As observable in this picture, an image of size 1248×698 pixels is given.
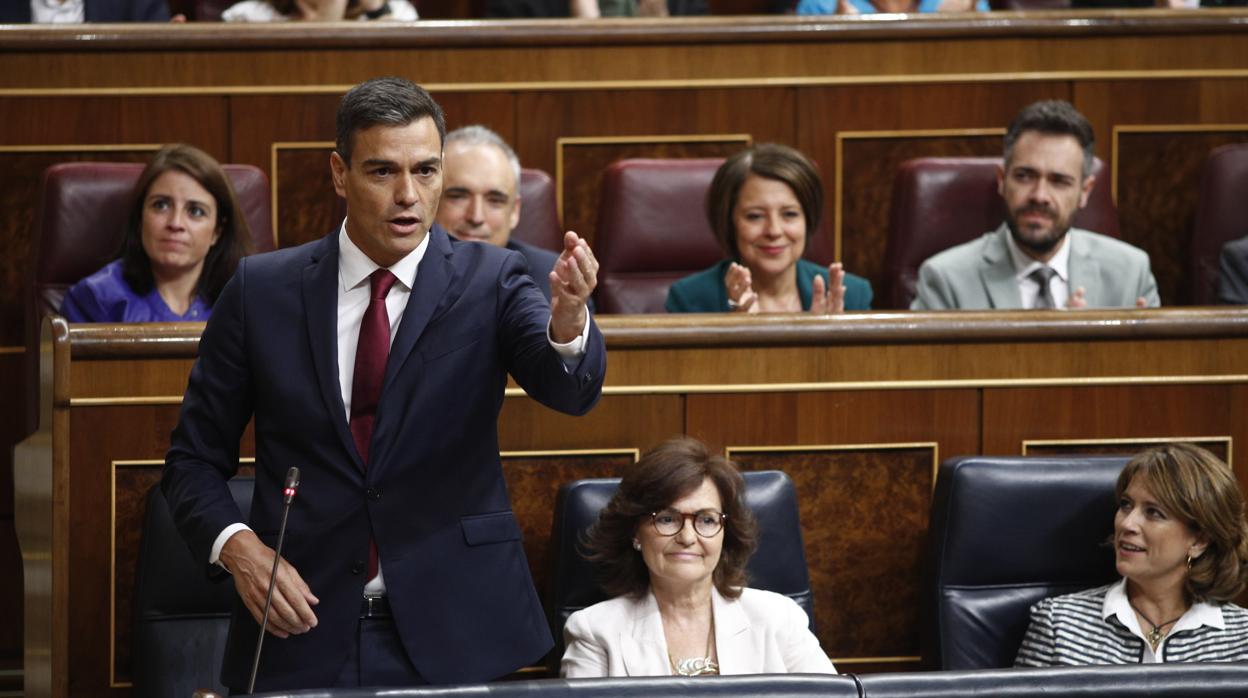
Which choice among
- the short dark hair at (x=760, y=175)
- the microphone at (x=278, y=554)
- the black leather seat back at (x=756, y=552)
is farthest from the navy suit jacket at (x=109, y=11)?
the microphone at (x=278, y=554)

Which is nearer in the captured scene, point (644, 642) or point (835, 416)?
point (644, 642)

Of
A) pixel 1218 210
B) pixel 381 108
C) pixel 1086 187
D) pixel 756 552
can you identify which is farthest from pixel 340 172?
pixel 1218 210

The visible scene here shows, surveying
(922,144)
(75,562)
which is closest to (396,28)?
(922,144)

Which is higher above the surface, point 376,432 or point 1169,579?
point 376,432

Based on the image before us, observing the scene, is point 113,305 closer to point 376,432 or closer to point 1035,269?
point 376,432

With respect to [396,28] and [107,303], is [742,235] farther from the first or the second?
[107,303]

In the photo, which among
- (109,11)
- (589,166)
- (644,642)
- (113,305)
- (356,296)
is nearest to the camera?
(356,296)

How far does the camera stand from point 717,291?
5.50 feet

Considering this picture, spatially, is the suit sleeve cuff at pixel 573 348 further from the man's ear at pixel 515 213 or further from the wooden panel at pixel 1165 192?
the wooden panel at pixel 1165 192

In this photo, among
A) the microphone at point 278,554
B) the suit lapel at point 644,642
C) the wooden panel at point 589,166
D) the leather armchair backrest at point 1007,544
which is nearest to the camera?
the microphone at point 278,554

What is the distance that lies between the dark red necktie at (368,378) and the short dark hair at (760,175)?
2.63ft

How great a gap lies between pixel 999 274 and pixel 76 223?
990 mm

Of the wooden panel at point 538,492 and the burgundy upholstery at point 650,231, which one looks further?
the burgundy upholstery at point 650,231

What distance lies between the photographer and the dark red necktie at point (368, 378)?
97 cm
